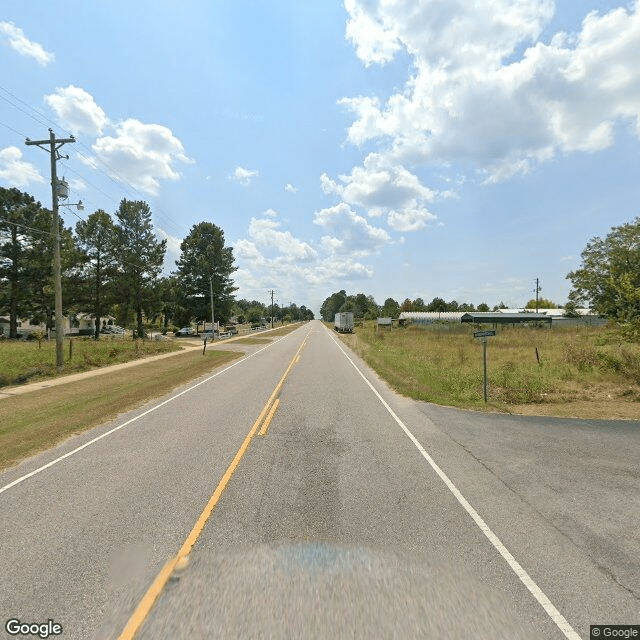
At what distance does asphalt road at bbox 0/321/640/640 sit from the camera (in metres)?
3.37

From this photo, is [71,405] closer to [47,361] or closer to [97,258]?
[47,361]

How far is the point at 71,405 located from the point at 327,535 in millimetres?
11881

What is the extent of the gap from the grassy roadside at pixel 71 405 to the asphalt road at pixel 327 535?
0.94 m

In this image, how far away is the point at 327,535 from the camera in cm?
464

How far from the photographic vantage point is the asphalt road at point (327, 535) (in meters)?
3.37

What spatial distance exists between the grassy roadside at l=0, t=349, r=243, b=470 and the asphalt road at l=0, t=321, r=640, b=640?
0.94m

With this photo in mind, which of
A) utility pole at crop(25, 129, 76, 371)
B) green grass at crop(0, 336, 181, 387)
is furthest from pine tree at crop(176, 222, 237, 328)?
utility pole at crop(25, 129, 76, 371)

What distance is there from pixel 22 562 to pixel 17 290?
47.7m

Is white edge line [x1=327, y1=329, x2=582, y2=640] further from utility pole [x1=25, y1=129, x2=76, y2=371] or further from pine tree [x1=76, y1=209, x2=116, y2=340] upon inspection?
pine tree [x1=76, y1=209, x2=116, y2=340]

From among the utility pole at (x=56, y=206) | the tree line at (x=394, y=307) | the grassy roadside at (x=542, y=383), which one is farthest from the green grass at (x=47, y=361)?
the tree line at (x=394, y=307)

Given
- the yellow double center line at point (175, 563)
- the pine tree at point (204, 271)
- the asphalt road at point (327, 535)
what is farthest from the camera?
the pine tree at point (204, 271)

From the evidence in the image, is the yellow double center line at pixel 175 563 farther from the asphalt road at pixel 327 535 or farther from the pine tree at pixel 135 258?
the pine tree at pixel 135 258

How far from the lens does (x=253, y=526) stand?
4859 mm

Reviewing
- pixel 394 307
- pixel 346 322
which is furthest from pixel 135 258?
pixel 394 307
